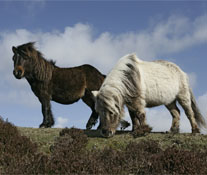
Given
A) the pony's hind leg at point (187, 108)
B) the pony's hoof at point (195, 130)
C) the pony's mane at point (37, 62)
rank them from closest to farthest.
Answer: the pony's hoof at point (195, 130)
the pony's hind leg at point (187, 108)
the pony's mane at point (37, 62)

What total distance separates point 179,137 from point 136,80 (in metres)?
2.10

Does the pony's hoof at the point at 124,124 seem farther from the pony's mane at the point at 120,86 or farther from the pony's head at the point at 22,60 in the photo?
the pony's head at the point at 22,60

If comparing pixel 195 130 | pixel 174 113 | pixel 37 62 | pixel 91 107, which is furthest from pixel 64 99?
pixel 195 130

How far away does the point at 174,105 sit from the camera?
11391mm

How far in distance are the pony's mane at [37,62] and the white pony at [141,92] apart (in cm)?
337

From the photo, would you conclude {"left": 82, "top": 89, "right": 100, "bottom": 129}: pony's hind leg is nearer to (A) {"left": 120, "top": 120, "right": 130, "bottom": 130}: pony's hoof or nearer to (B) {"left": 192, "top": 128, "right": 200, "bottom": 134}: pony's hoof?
(A) {"left": 120, "top": 120, "right": 130, "bottom": 130}: pony's hoof

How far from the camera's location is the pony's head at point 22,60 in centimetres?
1150

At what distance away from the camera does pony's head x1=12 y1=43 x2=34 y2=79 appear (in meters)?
11.5

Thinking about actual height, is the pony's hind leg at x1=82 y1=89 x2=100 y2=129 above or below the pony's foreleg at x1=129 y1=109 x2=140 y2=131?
above

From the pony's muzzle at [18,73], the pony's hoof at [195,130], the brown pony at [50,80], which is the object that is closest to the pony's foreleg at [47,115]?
the brown pony at [50,80]

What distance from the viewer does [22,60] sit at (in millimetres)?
11602

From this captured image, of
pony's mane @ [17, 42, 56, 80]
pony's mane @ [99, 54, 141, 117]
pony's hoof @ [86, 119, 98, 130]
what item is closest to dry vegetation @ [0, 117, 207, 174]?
pony's mane @ [99, 54, 141, 117]

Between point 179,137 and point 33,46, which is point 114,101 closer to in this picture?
point 179,137

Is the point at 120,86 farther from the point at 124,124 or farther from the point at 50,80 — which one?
the point at 50,80
